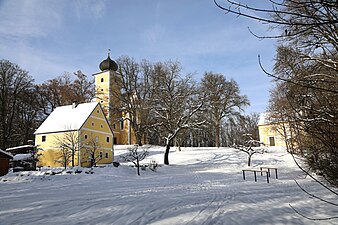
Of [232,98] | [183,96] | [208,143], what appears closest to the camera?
[183,96]

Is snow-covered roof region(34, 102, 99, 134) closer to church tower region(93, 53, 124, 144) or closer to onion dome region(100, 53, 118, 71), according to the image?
church tower region(93, 53, 124, 144)

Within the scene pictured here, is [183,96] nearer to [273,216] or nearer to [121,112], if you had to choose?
[121,112]

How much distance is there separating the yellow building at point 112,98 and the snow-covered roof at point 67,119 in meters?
7.74

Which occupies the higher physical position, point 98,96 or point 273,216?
point 98,96

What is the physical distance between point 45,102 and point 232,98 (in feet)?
96.4

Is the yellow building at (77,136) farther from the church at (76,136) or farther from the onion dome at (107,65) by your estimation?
the onion dome at (107,65)

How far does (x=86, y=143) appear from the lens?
91.9 ft

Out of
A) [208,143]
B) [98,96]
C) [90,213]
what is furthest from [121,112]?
[90,213]

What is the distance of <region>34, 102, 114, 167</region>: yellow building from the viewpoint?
88.3 feet

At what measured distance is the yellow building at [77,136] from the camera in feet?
88.3

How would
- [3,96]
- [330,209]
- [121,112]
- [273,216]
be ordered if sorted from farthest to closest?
1. [121,112]
2. [3,96]
3. [330,209]
4. [273,216]

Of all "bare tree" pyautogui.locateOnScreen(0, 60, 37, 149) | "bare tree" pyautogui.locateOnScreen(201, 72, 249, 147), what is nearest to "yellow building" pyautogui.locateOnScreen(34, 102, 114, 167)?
"bare tree" pyautogui.locateOnScreen(0, 60, 37, 149)

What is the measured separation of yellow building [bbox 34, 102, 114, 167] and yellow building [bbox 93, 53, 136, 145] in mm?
7053

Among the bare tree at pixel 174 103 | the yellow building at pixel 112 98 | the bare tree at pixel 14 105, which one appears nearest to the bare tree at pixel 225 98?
the bare tree at pixel 174 103
